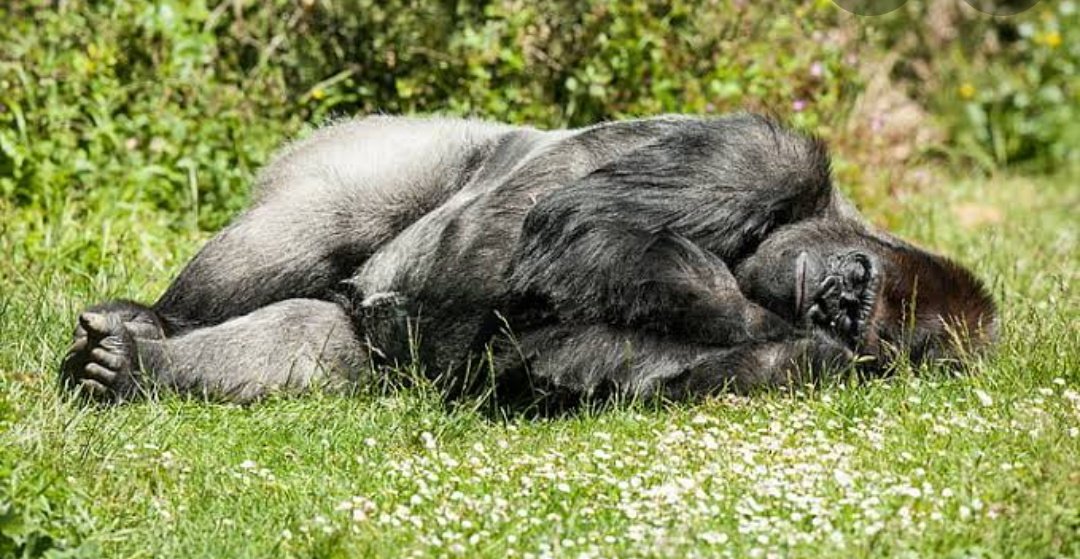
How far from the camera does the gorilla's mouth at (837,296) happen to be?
4137 mm

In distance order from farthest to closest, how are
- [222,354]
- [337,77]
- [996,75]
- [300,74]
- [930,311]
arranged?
[996,75], [300,74], [337,77], [222,354], [930,311]

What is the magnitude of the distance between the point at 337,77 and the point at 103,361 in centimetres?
249

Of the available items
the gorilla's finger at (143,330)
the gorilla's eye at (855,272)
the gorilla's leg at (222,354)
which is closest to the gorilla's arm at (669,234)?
the gorilla's eye at (855,272)

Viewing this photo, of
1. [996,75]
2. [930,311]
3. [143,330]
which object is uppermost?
[143,330]

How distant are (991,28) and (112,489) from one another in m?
7.34

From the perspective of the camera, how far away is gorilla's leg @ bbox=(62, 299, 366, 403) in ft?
13.7

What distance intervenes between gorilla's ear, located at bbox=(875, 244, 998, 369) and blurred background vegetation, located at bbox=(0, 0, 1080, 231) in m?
2.36

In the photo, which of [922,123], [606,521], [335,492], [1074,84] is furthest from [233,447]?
[1074,84]

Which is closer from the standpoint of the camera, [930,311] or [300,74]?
[930,311]

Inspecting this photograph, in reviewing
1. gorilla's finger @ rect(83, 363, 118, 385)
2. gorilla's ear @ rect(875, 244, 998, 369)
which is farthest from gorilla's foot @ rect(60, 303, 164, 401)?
gorilla's ear @ rect(875, 244, 998, 369)

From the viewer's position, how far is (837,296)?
13.6ft

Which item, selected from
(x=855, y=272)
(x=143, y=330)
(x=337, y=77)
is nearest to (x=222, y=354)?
(x=143, y=330)

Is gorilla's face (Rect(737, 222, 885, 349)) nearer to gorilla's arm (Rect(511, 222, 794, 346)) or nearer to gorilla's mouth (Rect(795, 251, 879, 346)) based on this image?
gorilla's mouth (Rect(795, 251, 879, 346))

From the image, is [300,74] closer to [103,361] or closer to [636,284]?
[103,361]
